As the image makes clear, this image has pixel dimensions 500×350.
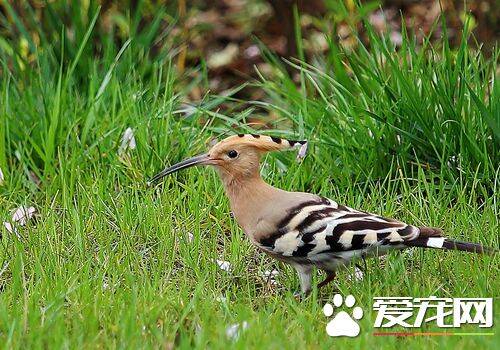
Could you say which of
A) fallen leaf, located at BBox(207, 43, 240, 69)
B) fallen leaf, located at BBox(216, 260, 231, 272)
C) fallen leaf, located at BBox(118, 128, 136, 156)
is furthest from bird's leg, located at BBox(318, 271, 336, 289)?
fallen leaf, located at BBox(207, 43, 240, 69)

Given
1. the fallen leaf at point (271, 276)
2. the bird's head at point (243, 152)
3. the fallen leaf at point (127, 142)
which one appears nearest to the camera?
the bird's head at point (243, 152)

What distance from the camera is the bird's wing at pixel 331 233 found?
402 cm

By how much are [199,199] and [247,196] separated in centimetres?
85

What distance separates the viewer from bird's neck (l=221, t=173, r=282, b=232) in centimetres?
425

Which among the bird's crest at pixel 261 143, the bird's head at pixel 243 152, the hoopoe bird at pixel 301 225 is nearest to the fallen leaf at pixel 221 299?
the hoopoe bird at pixel 301 225

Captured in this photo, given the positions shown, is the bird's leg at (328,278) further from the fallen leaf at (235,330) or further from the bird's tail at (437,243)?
the fallen leaf at (235,330)

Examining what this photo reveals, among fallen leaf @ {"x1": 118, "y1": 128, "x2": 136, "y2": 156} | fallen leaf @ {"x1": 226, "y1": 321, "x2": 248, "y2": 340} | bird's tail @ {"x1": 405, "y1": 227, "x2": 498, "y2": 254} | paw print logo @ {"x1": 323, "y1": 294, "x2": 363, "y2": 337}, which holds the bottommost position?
paw print logo @ {"x1": 323, "y1": 294, "x2": 363, "y2": 337}

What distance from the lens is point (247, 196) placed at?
4.29m

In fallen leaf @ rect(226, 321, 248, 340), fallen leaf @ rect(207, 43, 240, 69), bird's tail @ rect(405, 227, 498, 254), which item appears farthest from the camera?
fallen leaf @ rect(207, 43, 240, 69)

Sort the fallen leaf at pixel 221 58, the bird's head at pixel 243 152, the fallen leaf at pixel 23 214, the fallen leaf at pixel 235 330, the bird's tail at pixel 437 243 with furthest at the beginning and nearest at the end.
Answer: the fallen leaf at pixel 221 58, the fallen leaf at pixel 23 214, the bird's head at pixel 243 152, the bird's tail at pixel 437 243, the fallen leaf at pixel 235 330

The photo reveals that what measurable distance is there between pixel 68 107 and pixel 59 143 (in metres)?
0.33

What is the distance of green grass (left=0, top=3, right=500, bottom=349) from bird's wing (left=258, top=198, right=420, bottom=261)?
0.18m

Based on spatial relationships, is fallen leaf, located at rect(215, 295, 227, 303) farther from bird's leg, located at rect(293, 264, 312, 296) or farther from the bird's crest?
the bird's crest

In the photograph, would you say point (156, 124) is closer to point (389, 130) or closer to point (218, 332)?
point (389, 130)
